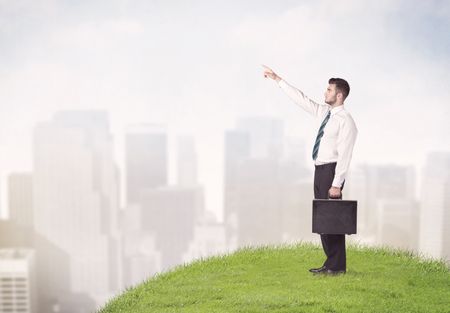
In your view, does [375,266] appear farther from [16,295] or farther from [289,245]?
[16,295]

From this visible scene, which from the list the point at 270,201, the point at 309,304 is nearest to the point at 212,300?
the point at 309,304

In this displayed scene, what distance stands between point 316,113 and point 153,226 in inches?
208

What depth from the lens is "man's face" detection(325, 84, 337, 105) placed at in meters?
5.12

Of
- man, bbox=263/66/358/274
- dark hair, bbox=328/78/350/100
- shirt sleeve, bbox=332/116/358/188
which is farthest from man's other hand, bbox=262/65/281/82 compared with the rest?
shirt sleeve, bbox=332/116/358/188

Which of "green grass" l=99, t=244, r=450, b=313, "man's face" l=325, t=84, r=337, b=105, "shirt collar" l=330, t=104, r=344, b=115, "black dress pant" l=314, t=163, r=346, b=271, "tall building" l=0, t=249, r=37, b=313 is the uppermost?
"man's face" l=325, t=84, r=337, b=105

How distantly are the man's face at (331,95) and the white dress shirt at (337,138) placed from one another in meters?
0.07

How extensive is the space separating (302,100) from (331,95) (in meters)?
0.28

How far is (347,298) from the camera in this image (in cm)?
484

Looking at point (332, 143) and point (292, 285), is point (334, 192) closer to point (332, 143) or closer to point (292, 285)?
point (332, 143)

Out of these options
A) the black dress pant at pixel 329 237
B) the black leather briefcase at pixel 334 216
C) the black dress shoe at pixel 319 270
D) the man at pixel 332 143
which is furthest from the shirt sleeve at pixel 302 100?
the black dress shoe at pixel 319 270

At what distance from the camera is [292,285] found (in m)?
5.26

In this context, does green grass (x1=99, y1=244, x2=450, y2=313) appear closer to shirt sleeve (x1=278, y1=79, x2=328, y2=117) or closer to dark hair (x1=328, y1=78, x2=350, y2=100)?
shirt sleeve (x1=278, y1=79, x2=328, y2=117)

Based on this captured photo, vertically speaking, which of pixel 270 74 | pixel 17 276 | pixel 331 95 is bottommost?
pixel 17 276

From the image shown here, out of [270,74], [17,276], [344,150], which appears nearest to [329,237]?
[344,150]
